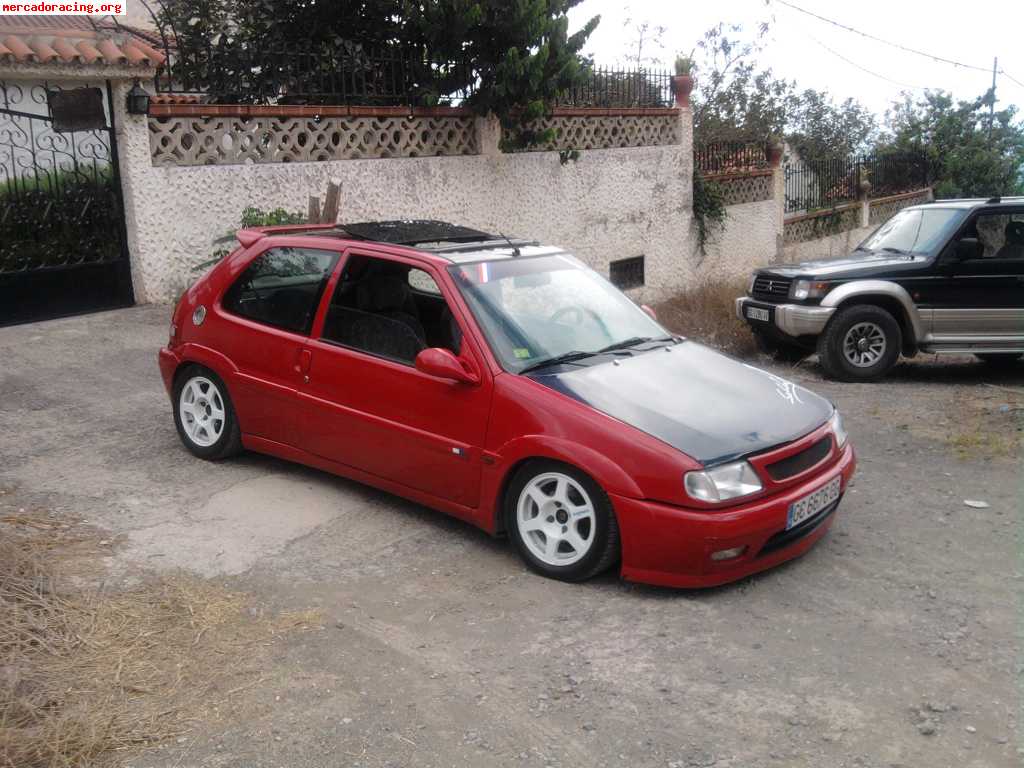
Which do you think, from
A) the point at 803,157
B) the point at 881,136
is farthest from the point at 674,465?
the point at 881,136

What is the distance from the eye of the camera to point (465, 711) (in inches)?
145

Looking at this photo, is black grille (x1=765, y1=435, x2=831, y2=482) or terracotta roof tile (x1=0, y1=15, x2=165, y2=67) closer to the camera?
black grille (x1=765, y1=435, x2=831, y2=482)

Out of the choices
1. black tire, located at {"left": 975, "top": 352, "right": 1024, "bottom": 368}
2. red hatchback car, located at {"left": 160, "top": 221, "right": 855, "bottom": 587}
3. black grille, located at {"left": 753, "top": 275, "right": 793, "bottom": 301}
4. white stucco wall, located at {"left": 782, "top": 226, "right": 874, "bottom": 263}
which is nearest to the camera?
red hatchback car, located at {"left": 160, "top": 221, "right": 855, "bottom": 587}

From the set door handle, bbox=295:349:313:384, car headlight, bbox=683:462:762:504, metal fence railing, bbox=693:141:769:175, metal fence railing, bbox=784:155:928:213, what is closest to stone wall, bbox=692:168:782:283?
metal fence railing, bbox=693:141:769:175

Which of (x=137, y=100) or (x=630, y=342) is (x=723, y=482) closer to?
(x=630, y=342)

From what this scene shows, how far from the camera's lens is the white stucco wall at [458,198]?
390 inches

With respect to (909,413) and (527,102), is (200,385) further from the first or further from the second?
(527,102)

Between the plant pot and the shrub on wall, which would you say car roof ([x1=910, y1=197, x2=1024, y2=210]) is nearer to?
the plant pot

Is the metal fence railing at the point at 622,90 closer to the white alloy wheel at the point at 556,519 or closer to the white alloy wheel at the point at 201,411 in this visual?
the white alloy wheel at the point at 201,411

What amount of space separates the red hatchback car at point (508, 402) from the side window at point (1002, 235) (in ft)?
18.1

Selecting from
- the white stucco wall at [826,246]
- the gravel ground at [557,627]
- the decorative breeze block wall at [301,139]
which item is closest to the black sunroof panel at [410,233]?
the gravel ground at [557,627]

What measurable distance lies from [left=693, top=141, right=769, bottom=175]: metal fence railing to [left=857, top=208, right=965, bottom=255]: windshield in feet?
22.9

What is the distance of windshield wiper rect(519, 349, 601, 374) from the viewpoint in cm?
502

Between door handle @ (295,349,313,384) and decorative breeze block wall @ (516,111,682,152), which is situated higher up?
decorative breeze block wall @ (516,111,682,152)
